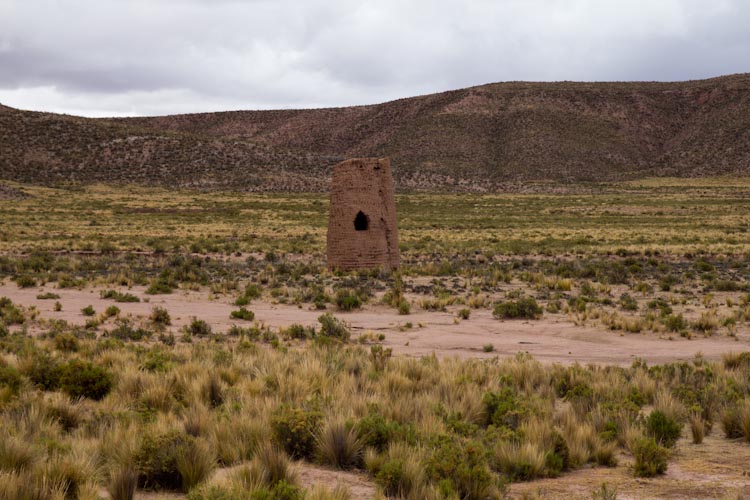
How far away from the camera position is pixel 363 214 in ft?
73.0

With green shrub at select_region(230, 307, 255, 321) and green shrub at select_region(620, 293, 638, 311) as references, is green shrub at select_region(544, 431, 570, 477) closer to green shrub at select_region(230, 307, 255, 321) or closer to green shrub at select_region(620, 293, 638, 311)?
green shrub at select_region(230, 307, 255, 321)

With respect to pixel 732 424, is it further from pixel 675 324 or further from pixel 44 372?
pixel 44 372

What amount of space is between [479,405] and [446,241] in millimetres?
30086

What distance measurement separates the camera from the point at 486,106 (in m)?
116

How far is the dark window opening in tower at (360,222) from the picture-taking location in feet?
74.5

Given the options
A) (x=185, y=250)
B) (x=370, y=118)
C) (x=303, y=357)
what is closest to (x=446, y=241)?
(x=185, y=250)

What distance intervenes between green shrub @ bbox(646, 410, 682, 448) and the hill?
76158 millimetres

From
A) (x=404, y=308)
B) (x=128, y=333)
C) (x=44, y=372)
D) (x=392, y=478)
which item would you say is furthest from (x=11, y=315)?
(x=392, y=478)

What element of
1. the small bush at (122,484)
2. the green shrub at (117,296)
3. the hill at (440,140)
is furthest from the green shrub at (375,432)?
the hill at (440,140)

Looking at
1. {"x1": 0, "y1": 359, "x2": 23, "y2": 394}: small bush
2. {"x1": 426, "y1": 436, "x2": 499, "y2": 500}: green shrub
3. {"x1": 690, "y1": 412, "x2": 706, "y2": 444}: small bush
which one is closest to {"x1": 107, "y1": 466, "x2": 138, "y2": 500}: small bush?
{"x1": 426, "y1": 436, "x2": 499, "y2": 500}: green shrub

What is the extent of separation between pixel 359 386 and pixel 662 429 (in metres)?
3.67

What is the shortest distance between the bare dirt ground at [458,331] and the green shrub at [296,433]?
588cm

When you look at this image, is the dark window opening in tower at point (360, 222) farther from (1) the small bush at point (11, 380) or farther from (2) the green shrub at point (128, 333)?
(1) the small bush at point (11, 380)

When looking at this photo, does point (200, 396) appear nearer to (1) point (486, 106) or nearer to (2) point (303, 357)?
(2) point (303, 357)
